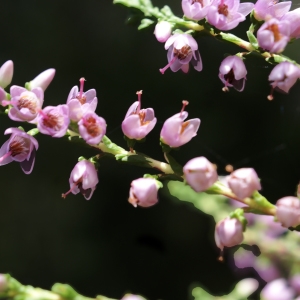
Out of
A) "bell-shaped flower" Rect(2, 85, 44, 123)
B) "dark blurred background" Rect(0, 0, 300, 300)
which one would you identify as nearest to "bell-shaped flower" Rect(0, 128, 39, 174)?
"bell-shaped flower" Rect(2, 85, 44, 123)

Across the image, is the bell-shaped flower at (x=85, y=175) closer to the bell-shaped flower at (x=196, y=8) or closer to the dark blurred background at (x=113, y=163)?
the bell-shaped flower at (x=196, y=8)

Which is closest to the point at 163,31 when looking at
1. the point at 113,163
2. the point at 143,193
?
the point at 143,193

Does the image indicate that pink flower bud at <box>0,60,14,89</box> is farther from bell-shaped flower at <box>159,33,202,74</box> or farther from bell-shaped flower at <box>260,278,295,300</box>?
bell-shaped flower at <box>260,278,295,300</box>

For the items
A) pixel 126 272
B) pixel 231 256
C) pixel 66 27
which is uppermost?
pixel 66 27

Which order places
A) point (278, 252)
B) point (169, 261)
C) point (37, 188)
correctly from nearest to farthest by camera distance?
point (278, 252) < point (169, 261) < point (37, 188)

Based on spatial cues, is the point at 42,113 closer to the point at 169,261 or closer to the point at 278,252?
the point at 278,252

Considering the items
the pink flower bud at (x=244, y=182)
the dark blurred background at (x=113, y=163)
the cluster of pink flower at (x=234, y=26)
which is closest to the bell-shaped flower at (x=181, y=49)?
the cluster of pink flower at (x=234, y=26)

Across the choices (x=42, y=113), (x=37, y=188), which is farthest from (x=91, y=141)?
(x=37, y=188)
